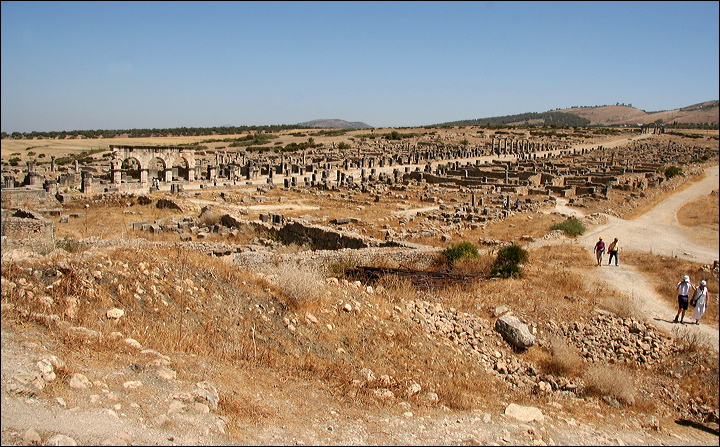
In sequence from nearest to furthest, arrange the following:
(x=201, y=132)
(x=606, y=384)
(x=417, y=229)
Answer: (x=606, y=384)
(x=417, y=229)
(x=201, y=132)

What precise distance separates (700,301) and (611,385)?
4473mm

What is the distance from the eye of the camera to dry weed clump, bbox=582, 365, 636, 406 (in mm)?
7008

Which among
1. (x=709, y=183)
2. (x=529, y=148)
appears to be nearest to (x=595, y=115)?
(x=529, y=148)

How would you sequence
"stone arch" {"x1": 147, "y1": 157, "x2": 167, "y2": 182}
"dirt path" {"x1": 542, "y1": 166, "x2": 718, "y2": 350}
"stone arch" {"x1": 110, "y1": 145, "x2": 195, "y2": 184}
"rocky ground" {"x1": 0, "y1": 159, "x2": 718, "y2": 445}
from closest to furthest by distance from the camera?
"rocky ground" {"x1": 0, "y1": 159, "x2": 718, "y2": 445} → "dirt path" {"x1": 542, "y1": 166, "x2": 718, "y2": 350} → "stone arch" {"x1": 147, "y1": 157, "x2": 167, "y2": 182} → "stone arch" {"x1": 110, "y1": 145, "x2": 195, "y2": 184}

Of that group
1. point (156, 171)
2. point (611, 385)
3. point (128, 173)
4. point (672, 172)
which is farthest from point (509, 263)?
point (672, 172)

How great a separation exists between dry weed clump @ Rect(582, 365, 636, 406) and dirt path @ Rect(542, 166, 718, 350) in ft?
10.1

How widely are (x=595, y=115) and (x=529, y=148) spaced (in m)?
148

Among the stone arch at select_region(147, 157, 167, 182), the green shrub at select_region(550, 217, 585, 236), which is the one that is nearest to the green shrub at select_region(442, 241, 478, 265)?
the green shrub at select_region(550, 217, 585, 236)

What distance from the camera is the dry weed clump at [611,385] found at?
23.0 feet

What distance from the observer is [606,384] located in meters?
7.11

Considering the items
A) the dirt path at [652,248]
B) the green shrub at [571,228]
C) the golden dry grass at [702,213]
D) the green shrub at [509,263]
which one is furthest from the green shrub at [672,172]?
the green shrub at [509,263]

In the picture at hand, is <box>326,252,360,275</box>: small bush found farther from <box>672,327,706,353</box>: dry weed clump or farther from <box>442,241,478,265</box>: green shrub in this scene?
<box>672,327,706,353</box>: dry weed clump

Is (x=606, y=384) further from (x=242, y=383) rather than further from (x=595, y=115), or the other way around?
(x=595, y=115)

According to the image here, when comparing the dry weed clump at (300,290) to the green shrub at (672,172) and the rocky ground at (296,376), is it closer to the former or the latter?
the rocky ground at (296,376)
